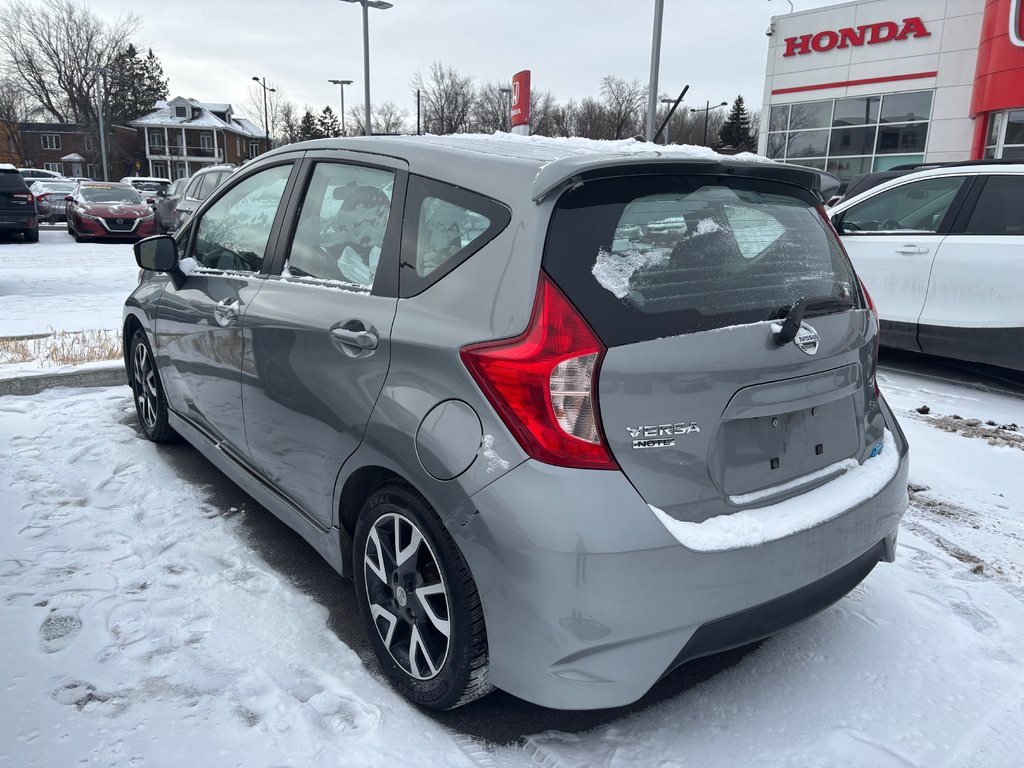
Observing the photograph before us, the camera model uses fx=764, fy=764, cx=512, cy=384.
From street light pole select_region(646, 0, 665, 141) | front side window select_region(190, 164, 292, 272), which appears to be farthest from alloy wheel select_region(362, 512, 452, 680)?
street light pole select_region(646, 0, 665, 141)

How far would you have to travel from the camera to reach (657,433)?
6.44 feet

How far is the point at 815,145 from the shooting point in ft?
84.6

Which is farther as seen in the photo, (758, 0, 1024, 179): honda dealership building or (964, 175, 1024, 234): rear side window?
(758, 0, 1024, 179): honda dealership building

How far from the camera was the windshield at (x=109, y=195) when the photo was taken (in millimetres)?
20000

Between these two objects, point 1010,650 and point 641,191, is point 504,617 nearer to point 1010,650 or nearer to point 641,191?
point 641,191

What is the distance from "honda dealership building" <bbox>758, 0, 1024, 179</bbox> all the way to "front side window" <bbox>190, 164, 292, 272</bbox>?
21.5m

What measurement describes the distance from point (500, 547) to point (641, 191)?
1072 mm

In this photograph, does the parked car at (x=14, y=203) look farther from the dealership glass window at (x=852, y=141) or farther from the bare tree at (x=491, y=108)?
the bare tree at (x=491, y=108)

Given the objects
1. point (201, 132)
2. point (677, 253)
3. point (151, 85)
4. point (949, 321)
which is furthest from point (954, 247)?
point (151, 85)

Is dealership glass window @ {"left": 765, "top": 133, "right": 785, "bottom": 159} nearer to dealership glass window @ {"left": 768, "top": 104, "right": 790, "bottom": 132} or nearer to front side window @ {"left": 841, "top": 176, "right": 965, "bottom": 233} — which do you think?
dealership glass window @ {"left": 768, "top": 104, "right": 790, "bottom": 132}

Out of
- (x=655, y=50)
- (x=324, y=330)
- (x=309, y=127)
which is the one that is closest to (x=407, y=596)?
(x=324, y=330)

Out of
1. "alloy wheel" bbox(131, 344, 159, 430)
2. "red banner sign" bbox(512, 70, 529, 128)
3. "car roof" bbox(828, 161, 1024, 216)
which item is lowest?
"alloy wheel" bbox(131, 344, 159, 430)

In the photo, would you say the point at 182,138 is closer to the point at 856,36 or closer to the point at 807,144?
the point at 807,144

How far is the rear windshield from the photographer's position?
6.61 feet
